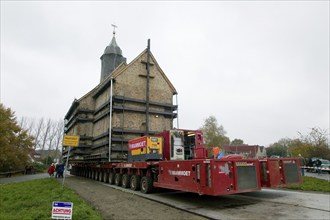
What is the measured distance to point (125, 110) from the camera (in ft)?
47.2

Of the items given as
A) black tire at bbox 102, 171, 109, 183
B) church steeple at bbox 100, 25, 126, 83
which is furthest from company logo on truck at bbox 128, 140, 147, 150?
church steeple at bbox 100, 25, 126, 83

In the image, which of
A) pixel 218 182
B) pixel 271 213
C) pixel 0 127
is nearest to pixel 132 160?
pixel 218 182

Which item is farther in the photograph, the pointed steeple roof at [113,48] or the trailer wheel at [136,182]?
the pointed steeple roof at [113,48]

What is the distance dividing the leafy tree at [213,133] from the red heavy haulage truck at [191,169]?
46067 mm

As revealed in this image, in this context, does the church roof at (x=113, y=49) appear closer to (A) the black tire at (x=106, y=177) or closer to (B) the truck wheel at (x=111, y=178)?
(A) the black tire at (x=106, y=177)

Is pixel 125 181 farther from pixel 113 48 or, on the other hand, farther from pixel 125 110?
pixel 113 48

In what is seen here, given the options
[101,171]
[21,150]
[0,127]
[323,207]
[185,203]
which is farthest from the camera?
[21,150]

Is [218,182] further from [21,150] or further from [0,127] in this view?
[21,150]

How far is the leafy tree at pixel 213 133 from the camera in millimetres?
58162

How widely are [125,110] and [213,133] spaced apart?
4856cm

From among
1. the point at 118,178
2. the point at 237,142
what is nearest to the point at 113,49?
the point at 118,178

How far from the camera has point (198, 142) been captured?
38.7ft

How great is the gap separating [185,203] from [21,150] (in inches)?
1156

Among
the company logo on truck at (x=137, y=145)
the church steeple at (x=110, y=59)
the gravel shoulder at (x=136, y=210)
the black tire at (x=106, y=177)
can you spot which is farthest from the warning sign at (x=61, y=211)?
the church steeple at (x=110, y=59)
